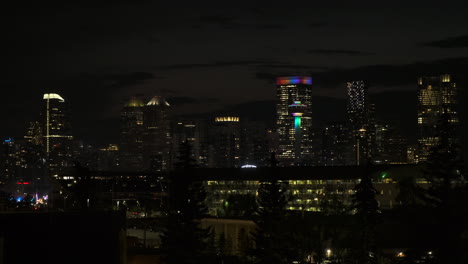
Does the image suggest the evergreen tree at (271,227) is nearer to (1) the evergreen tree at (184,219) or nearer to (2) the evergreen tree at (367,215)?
(1) the evergreen tree at (184,219)

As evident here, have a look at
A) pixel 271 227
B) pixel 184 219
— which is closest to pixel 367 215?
pixel 271 227

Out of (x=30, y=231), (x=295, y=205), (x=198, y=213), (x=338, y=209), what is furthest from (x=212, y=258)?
(x=295, y=205)

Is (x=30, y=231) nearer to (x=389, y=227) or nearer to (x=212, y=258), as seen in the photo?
(x=212, y=258)

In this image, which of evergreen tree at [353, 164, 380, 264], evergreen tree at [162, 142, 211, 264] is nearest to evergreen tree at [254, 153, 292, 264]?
evergreen tree at [162, 142, 211, 264]

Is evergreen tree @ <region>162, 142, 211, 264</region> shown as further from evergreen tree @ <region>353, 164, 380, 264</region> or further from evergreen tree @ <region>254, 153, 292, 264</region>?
evergreen tree @ <region>353, 164, 380, 264</region>

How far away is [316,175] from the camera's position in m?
169

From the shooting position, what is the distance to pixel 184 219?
46625 mm

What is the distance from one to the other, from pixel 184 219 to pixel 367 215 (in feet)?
36.4

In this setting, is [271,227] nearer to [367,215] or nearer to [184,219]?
[184,219]

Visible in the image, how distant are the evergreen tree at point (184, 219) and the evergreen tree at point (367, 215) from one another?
928 centimetres

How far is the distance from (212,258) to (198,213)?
782cm

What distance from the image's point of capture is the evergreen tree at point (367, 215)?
48250 mm

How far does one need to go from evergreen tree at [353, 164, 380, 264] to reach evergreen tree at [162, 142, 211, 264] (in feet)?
30.4

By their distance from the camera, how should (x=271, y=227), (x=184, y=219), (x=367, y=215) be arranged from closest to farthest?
1. (x=184, y=219)
2. (x=271, y=227)
3. (x=367, y=215)
